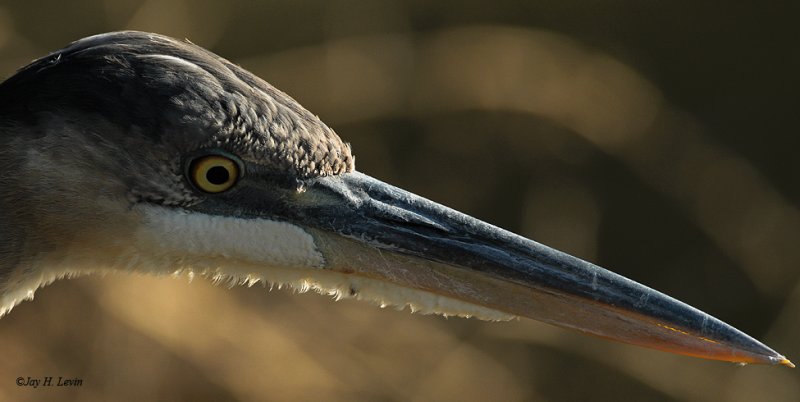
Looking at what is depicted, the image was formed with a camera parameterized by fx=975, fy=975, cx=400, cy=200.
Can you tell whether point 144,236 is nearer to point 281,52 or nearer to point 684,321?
point 684,321

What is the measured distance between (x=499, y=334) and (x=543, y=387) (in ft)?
1.59

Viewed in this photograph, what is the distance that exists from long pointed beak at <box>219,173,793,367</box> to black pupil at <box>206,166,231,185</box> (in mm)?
161

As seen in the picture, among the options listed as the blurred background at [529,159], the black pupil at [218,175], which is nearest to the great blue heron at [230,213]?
the black pupil at [218,175]

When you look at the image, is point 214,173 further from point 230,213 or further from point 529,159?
point 529,159

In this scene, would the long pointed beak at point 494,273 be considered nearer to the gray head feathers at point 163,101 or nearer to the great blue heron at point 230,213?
the great blue heron at point 230,213

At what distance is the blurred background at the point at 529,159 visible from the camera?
16.4 ft

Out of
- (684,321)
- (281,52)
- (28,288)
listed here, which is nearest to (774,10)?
(281,52)

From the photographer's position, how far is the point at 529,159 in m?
6.05

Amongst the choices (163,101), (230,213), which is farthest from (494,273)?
(163,101)

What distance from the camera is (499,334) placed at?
538cm

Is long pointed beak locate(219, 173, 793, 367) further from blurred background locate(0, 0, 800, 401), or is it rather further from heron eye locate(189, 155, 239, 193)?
blurred background locate(0, 0, 800, 401)

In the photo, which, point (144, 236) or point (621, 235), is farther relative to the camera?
point (621, 235)

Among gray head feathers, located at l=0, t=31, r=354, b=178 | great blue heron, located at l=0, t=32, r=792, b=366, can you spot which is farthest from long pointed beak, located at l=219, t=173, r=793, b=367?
gray head feathers, located at l=0, t=31, r=354, b=178

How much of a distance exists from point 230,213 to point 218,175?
3.9 inches
